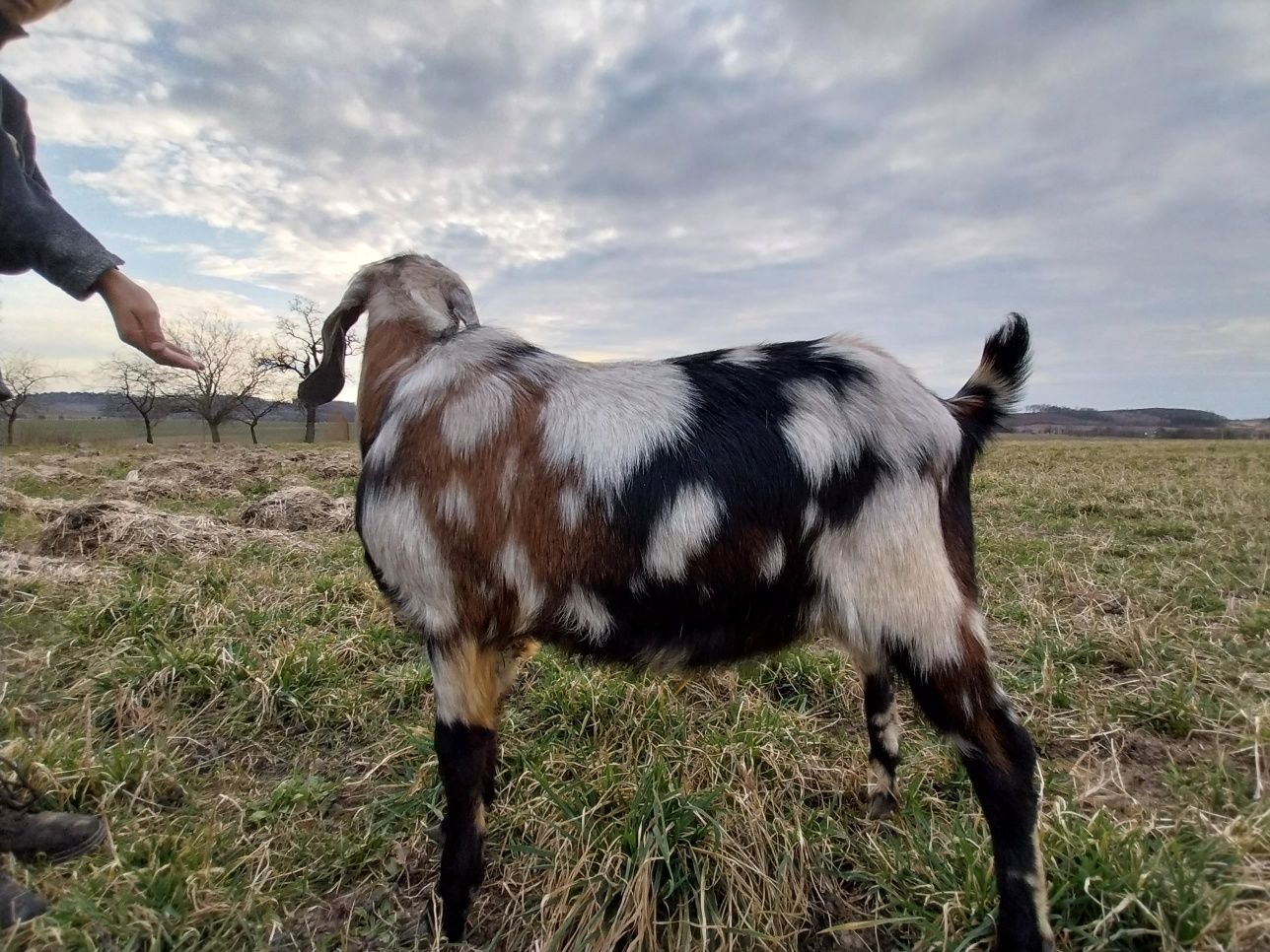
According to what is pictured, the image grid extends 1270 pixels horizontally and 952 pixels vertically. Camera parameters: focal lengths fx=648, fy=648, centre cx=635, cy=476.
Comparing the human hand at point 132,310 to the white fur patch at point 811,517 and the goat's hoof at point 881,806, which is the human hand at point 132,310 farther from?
the goat's hoof at point 881,806

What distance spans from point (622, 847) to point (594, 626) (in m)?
0.98

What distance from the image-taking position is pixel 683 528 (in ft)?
7.00

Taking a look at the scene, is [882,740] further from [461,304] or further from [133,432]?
[133,432]

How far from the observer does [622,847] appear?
2.55 metres

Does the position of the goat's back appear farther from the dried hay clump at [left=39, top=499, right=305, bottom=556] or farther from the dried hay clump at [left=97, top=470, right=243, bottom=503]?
the dried hay clump at [left=97, top=470, right=243, bottom=503]

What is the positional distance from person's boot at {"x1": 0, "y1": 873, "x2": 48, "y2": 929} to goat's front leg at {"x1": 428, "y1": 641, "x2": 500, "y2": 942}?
4.56 feet

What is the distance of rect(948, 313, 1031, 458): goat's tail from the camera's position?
8.13 feet

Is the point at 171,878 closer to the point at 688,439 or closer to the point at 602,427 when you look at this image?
the point at 602,427

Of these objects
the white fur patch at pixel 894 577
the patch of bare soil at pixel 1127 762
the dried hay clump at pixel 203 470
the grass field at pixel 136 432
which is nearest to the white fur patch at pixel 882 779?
the patch of bare soil at pixel 1127 762

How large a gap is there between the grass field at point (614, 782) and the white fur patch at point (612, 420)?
1429 mm

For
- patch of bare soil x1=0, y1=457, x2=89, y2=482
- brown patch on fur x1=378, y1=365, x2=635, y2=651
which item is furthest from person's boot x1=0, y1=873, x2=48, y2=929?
patch of bare soil x1=0, y1=457, x2=89, y2=482

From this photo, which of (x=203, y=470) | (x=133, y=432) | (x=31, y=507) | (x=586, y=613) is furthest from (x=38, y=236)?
(x=133, y=432)

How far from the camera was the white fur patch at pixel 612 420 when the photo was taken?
2.21 metres

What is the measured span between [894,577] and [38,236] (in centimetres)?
309
